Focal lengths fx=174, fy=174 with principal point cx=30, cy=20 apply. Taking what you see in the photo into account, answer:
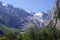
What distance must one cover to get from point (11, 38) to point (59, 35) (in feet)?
122

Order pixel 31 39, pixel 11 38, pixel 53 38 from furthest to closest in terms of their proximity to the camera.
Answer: pixel 53 38, pixel 31 39, pixel 11 38

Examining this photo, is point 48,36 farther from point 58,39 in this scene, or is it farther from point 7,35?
point 7,35

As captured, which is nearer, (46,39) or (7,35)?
(7,35)

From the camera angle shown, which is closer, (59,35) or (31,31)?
(31,31)

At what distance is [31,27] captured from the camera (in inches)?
4235

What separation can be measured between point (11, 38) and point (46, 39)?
93.3 feet

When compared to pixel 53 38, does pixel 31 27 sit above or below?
above

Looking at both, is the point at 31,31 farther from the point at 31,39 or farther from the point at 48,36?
the point at 48,36

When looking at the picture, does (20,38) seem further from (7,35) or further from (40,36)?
(7,35)

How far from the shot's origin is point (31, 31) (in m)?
103

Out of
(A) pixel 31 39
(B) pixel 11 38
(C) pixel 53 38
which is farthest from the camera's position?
(C) pixel 53 38


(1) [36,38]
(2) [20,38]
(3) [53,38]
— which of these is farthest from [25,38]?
(3) [53,38]

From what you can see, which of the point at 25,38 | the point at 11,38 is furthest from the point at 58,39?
the point at 11,38

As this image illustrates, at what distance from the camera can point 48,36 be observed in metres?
116
